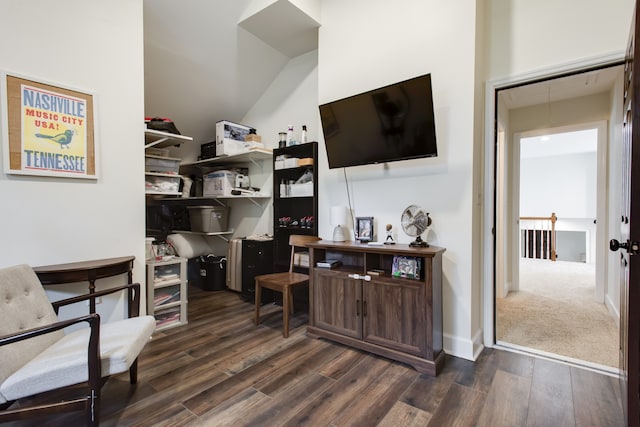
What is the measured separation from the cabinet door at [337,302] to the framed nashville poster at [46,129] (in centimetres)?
194

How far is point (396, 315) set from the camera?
2.14m

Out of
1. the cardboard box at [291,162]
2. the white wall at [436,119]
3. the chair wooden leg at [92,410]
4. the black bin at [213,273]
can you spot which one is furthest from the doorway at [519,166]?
the black bin at [213,273]

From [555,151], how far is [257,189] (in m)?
7.03

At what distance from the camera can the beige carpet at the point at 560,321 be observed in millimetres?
2326

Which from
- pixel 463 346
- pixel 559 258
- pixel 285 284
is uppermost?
pixel 285 284

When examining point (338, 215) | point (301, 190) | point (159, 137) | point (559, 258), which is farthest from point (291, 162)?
point (559, 258)

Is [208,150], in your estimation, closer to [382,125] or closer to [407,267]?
[382,125]

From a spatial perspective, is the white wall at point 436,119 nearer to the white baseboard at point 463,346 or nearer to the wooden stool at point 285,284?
the white baseboard at point 463,346

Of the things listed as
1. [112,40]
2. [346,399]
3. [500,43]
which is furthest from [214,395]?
[500,43]

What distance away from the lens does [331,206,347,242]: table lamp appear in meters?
2.65

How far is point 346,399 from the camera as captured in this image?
1.73m

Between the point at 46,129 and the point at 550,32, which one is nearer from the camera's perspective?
the point at 46,129

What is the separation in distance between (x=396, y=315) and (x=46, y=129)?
272cm

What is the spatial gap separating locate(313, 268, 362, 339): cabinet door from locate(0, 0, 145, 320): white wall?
1.51 metres
